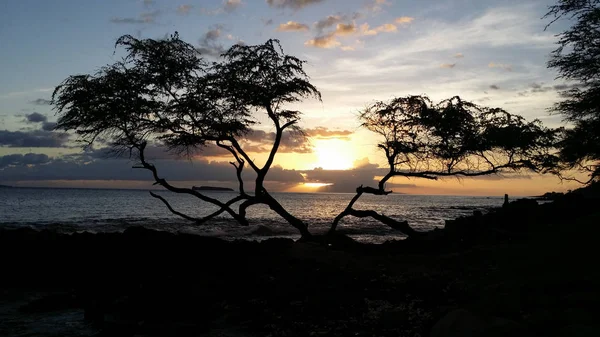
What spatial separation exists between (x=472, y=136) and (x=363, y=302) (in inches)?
555

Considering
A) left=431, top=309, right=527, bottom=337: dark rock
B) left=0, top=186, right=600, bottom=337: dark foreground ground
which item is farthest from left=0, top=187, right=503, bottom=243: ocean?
left=431, top=309, right=527, bottom=337: dark rock

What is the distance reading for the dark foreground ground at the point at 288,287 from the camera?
25.1 ft

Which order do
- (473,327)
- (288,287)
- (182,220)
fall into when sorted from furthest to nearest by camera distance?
(182,220) < (288,287) < (473,327)

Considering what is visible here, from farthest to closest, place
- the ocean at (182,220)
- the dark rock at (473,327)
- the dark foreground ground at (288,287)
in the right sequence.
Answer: the ocean at (182,220), the dark foreground ground at (288,287), the dark rock at (473,327)

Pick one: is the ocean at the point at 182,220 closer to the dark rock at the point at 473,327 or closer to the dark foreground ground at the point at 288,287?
the dark foreground ground at the point at 288,287

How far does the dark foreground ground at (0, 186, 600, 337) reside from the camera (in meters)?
7.64

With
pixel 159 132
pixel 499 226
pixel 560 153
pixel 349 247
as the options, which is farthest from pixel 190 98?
pixel 560 153

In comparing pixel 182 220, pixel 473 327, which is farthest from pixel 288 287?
pixel 182 220

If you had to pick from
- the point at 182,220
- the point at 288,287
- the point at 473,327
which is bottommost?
the point at 182,220

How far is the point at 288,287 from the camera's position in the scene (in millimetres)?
10633

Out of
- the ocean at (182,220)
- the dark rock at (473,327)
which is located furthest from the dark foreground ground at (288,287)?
the ocean at (182,220)

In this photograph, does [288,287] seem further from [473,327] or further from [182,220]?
[182,220]

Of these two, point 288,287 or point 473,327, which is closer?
point 473,327

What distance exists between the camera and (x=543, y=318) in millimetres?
6316
